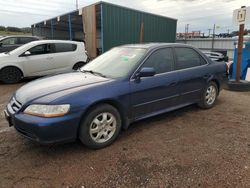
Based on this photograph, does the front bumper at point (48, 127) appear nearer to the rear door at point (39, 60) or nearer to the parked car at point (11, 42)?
the rear door at point (39, 60)

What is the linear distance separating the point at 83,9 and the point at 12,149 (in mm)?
11981

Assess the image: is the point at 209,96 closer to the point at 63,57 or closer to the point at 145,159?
the point at 145,159

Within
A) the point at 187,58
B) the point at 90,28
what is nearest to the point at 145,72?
the point at 187,58

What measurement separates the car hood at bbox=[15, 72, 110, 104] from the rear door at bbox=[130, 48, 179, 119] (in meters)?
0.57

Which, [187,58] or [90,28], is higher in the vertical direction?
[90,28]

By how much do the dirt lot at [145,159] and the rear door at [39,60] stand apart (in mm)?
4404

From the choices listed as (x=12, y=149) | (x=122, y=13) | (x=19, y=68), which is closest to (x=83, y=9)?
(x=122, y=13)

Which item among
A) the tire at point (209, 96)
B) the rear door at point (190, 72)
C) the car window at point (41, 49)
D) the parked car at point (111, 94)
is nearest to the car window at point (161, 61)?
the parked car at point (111, 94)

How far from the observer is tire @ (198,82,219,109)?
4984mm

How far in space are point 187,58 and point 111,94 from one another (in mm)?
2058

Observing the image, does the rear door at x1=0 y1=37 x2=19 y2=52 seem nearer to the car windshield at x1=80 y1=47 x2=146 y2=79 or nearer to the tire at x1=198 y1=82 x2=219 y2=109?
the car windshield at x1=80 y1=47 x2=146 y2=79

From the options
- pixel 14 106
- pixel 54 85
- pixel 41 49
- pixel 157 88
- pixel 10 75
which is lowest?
pixel 10 75

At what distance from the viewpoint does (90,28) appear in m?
13.3

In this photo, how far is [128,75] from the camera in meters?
3.62
